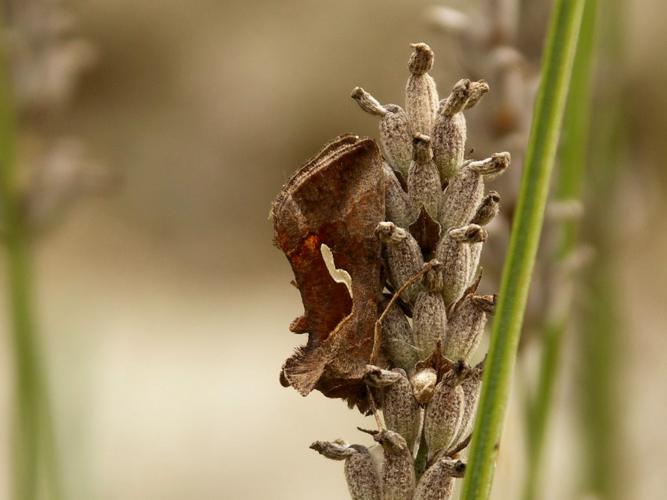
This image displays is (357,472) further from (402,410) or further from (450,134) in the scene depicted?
(450,134)

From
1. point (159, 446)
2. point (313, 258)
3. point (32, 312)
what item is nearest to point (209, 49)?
point (159, 446)

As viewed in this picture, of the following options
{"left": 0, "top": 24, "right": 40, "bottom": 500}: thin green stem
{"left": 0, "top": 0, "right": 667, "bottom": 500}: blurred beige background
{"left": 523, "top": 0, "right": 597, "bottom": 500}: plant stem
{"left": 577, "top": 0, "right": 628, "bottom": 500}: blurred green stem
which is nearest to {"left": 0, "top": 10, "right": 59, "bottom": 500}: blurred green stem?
{"left": 0, "top": 24, "right": 40, "bottom": 500}: thin green stem

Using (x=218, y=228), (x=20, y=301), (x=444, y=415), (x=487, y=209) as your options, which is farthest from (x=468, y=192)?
(x=218, y=228)

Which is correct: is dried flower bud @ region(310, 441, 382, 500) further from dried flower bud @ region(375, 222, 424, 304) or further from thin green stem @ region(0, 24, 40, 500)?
thin green stem @ region(0, 24, 40, 500)

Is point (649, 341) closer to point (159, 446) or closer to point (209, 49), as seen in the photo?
point (159, 446)

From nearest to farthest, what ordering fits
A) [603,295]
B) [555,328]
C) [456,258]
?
[456,258] → [555,328] → [603,295]

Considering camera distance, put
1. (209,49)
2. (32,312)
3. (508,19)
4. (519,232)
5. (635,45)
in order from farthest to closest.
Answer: (209,49) < (635,45) < (32,312) < (508,19) < (519,232)

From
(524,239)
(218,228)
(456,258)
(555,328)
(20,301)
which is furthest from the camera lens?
(218,228)
